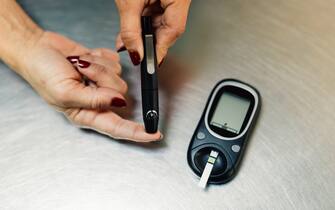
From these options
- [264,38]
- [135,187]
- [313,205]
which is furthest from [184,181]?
[264,38]

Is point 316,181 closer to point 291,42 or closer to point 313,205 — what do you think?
point 313,205

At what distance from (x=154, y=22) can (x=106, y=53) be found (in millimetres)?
87

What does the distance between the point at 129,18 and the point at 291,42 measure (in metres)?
0.26

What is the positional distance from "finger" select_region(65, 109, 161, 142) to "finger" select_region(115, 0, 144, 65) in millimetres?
82

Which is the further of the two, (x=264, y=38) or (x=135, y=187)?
(x=264, y=38)

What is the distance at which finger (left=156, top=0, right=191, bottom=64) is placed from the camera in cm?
60

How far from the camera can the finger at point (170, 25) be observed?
23.8 inches

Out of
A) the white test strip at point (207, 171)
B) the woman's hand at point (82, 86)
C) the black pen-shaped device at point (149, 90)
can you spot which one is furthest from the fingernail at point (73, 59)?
the white test strip at point (207, 171)

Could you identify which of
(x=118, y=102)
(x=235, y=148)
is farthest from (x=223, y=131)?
(x=118, y=102)

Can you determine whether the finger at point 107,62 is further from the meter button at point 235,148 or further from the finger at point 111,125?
the meter button at point 235,148

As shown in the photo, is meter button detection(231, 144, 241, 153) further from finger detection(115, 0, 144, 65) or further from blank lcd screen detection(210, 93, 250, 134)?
finger detection(115, 0, 144, 65)

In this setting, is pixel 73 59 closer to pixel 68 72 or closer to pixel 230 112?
pixel 68 72

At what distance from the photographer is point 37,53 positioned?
0.63m

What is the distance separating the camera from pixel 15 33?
65 centimetres
